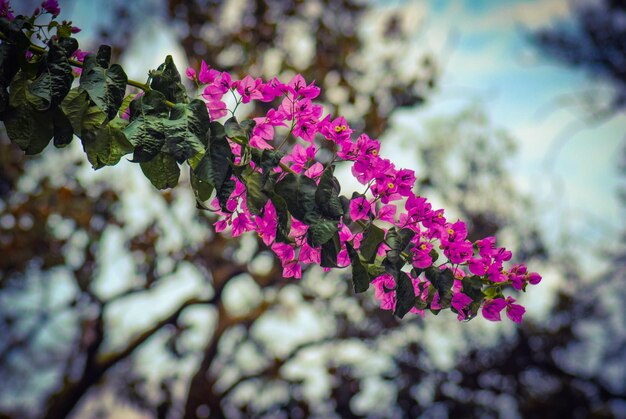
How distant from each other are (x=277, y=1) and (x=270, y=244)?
5.97 metres

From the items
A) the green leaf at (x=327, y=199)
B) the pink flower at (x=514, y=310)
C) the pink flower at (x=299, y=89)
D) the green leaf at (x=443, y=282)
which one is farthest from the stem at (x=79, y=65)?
the pink flower at (x=514, y=310)

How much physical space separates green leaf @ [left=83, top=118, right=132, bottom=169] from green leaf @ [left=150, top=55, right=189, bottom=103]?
18 cm

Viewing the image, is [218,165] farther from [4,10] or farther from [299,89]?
[4,10]

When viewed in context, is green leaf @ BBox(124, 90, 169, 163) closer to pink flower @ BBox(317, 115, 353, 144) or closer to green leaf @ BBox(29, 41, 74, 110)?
green leaf @ BBox(29, 41, 74, 110)

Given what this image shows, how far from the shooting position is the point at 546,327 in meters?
8.99

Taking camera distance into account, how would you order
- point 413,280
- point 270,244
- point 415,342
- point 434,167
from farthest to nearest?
point 434,167, point 415,342, point 270,244, point 413,280

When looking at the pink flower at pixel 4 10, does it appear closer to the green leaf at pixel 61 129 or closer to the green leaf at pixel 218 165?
the green leaf at pixel 61 129

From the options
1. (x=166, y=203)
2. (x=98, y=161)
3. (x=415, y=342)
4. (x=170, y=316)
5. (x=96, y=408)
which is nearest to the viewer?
(x=98, y=161)

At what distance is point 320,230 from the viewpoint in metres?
1.41

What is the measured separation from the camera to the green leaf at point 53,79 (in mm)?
1416

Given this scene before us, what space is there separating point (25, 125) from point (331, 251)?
3.17 feet

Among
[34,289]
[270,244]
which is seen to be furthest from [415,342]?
[270,244]

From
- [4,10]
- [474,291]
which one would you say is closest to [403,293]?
[474,291]

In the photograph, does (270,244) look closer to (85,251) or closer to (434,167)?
(85,251)
